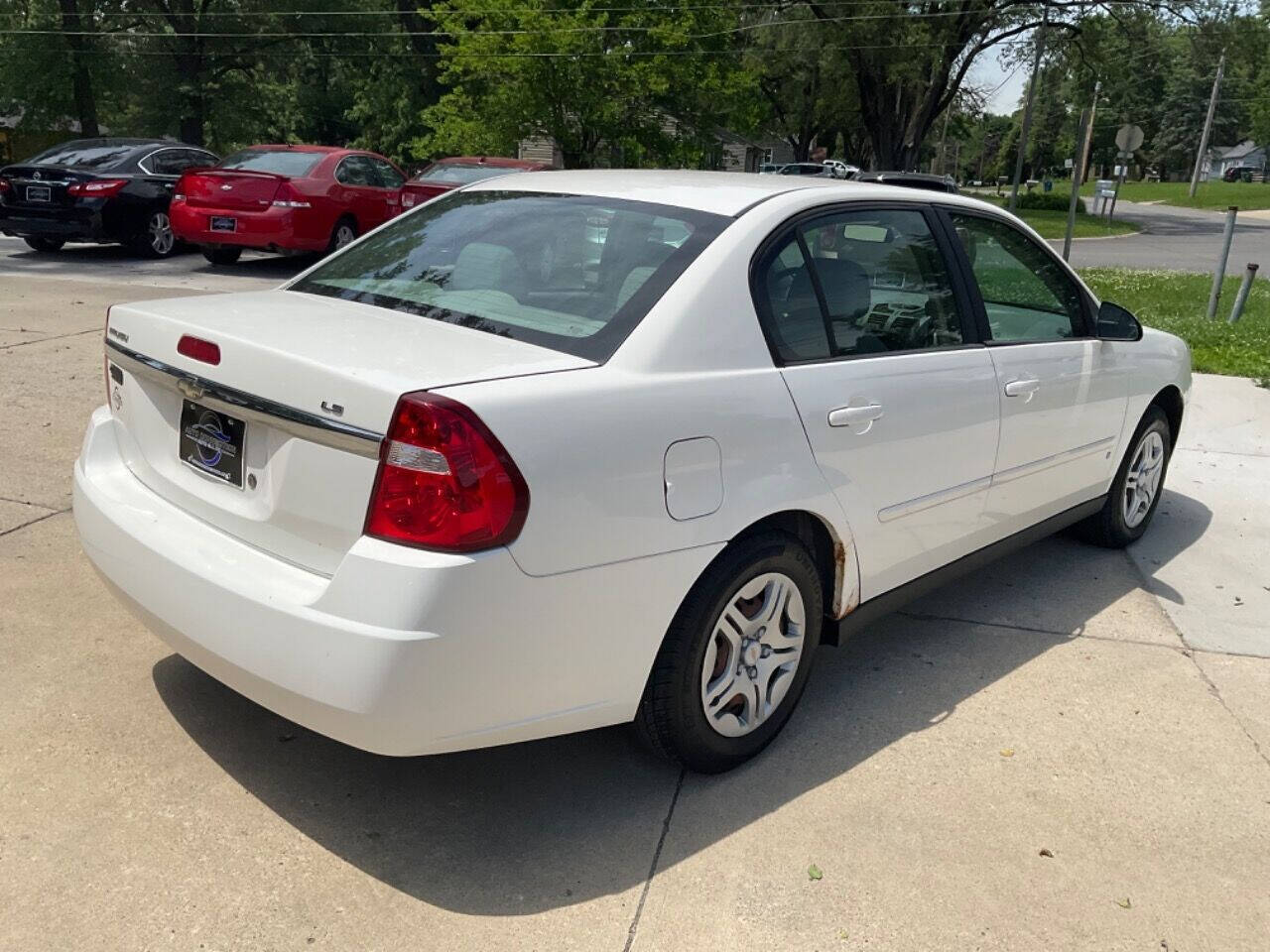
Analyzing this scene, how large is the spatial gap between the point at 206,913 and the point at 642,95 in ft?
88.9

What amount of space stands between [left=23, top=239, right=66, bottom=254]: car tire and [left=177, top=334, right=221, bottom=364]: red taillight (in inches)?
550

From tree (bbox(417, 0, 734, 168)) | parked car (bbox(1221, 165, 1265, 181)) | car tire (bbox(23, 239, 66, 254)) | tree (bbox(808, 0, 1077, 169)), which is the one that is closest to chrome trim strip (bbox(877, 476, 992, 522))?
car tire (bbox(23, 239, 66, 254))

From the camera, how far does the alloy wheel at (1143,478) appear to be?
5176mm

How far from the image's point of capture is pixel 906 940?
262cm

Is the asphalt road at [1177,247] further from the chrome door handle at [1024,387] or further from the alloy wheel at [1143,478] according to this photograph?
the chrome door handle at [1024,387]

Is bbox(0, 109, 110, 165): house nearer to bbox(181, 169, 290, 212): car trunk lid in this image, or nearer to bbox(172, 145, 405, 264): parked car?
bbox(172, 145, 405, 264): parked car

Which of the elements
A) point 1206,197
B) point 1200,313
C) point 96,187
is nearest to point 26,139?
point 96,187

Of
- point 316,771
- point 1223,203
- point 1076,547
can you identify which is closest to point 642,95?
point 1076,547

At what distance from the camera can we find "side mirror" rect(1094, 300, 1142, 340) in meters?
4.59

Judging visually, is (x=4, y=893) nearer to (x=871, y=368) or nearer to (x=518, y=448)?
(x=518, y=448)

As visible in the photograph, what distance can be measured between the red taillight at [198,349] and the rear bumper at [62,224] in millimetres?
12671

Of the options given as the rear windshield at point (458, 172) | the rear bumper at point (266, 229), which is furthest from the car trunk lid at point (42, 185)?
the rear windshield at point (458, 172)

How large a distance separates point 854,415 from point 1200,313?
11.5 meters

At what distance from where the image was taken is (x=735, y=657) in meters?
3.13
